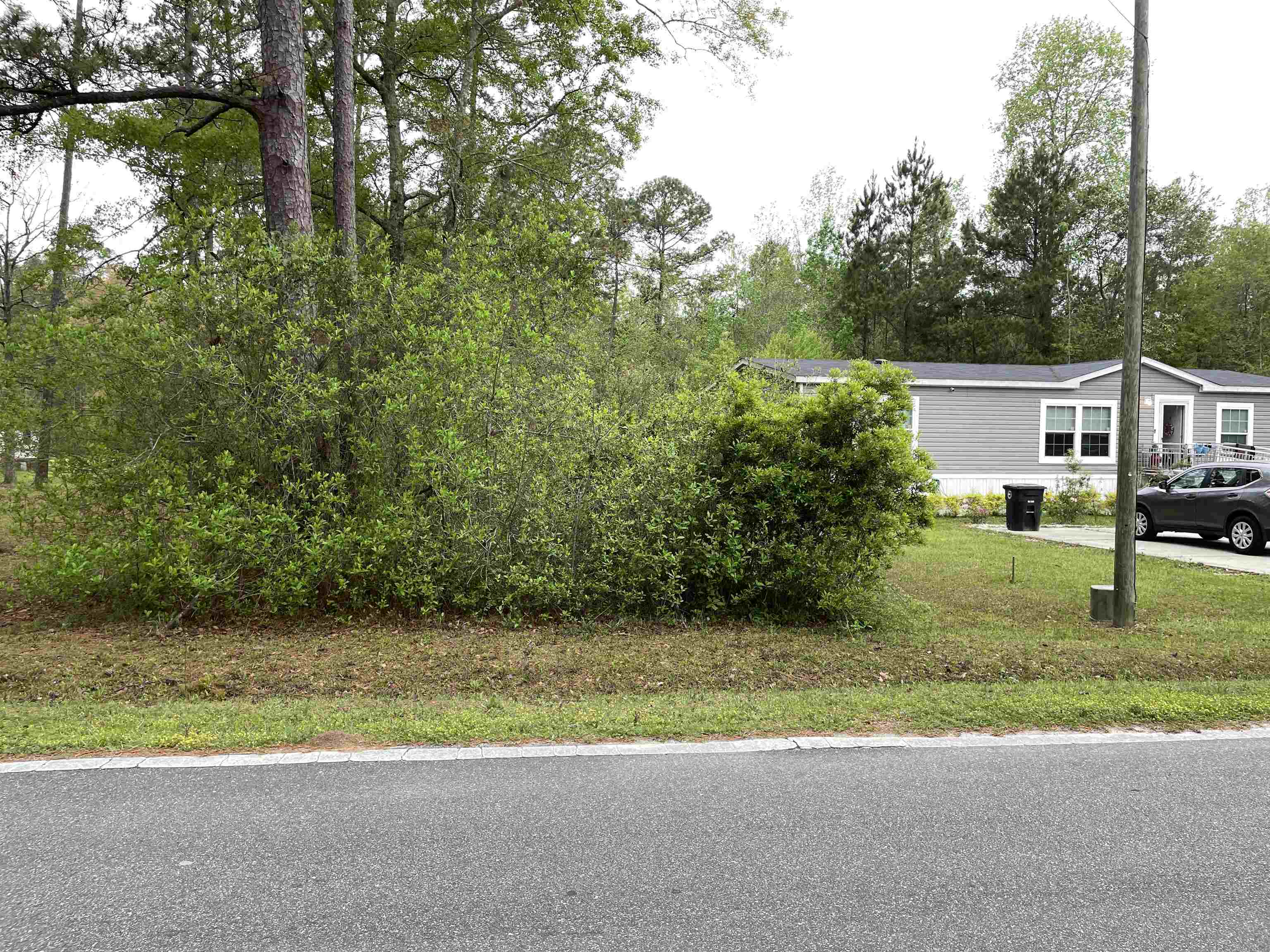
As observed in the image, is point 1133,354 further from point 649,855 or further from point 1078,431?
point 1078,431

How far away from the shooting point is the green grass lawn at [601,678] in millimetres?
4676

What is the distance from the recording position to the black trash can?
1702 centimetres

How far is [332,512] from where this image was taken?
7.17m

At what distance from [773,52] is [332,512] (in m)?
Answer: 10.4

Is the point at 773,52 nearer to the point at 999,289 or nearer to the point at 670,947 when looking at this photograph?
the point at 670,947

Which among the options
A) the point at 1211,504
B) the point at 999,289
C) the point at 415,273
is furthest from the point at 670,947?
the point at 999,289

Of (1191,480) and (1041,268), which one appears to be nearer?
(1191,480)

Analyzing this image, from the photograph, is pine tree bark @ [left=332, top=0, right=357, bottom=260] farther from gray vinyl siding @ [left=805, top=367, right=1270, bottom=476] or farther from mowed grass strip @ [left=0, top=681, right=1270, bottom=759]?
gray vinyl siding @ [left=805, top=367, right=1270, bottom=476]

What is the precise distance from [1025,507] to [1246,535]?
155 inches

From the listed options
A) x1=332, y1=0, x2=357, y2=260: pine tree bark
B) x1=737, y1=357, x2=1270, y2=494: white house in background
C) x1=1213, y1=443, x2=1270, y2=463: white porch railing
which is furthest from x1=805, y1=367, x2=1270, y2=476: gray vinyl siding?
x1=332, y1=0, x2=357, y2=260: pine tree bark

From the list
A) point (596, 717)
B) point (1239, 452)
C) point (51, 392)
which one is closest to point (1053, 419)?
point (1239, 452)

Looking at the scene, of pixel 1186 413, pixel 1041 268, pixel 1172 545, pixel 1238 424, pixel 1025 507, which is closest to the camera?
pixel 1172 545

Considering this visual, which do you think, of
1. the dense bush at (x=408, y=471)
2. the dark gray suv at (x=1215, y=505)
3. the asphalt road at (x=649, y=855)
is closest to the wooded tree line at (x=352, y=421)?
the dense bush at (x=408, y=471)

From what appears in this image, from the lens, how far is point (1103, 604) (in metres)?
8.17
